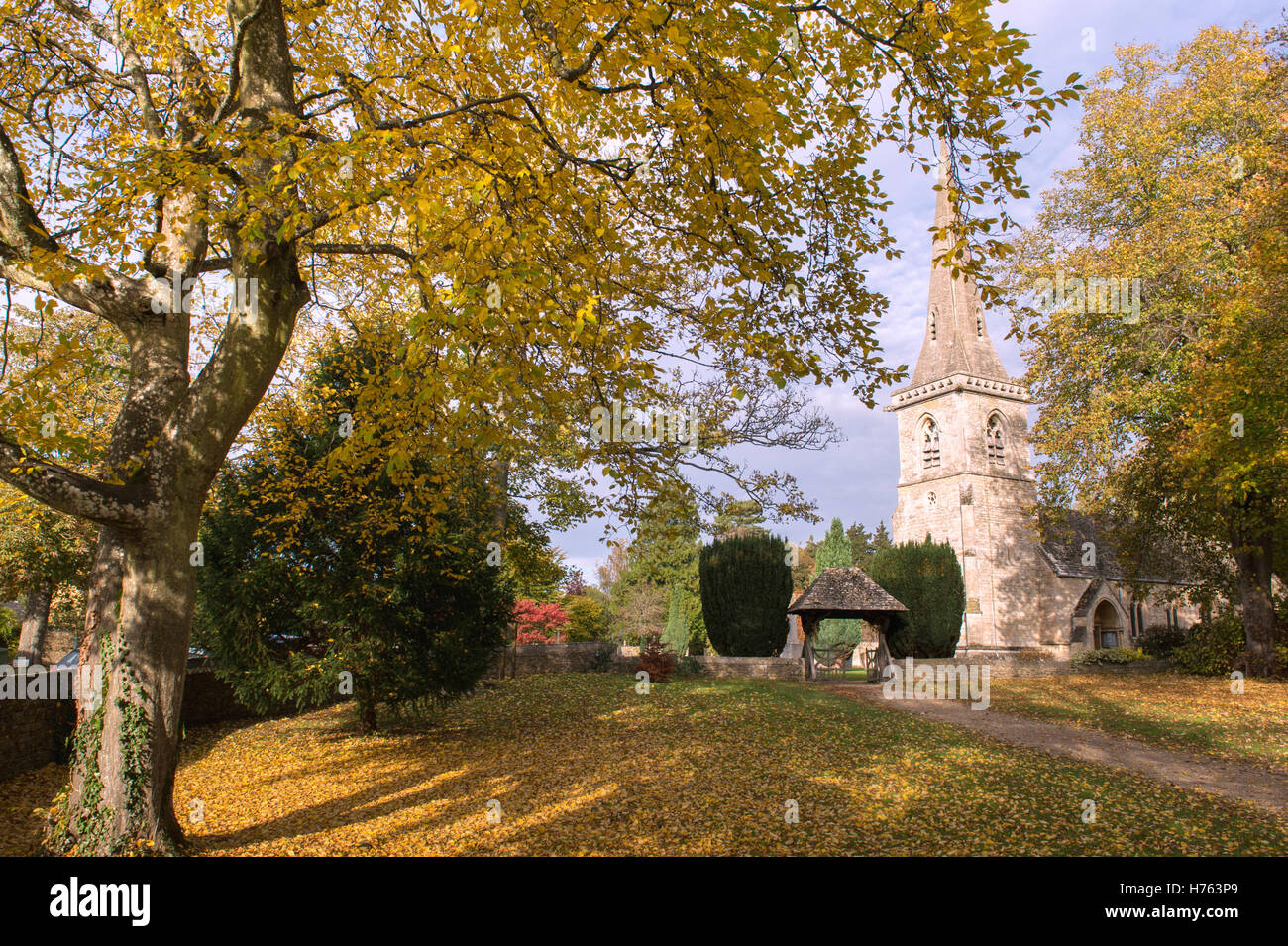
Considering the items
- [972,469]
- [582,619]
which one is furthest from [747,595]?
[972,469]

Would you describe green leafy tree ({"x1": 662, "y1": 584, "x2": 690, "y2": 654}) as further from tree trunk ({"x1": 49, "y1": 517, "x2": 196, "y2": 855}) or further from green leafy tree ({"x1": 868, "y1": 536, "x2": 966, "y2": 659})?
tree trunk ({"x1": 49, "y1": 517, "x2": 196, "y2": 855})

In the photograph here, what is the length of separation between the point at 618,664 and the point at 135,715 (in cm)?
1836

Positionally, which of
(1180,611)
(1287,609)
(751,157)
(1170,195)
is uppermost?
(1170,195)

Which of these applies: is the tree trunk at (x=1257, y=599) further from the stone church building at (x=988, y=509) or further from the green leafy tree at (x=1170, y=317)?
the stone church building at (x=988, y=509)

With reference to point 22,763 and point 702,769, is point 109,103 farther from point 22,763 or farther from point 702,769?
point 702,769

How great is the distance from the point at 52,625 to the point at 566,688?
28.2 metres

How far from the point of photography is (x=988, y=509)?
38312mm

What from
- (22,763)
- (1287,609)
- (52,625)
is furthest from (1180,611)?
(52,625)

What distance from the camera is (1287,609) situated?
21.9 metres

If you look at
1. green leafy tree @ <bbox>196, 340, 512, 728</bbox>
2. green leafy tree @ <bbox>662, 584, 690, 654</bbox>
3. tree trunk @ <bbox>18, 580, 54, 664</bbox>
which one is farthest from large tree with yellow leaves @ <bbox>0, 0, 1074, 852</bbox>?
green leafy tree @ <bbox>662, 584, 690, 654</bbox>

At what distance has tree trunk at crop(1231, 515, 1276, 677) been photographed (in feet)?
67.5

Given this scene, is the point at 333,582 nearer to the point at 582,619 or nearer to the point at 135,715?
the point at 135,715

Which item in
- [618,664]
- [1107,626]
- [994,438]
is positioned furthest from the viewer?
[994,438]

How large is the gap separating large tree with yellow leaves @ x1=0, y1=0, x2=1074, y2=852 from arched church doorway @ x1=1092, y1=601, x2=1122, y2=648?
38.4 meters
